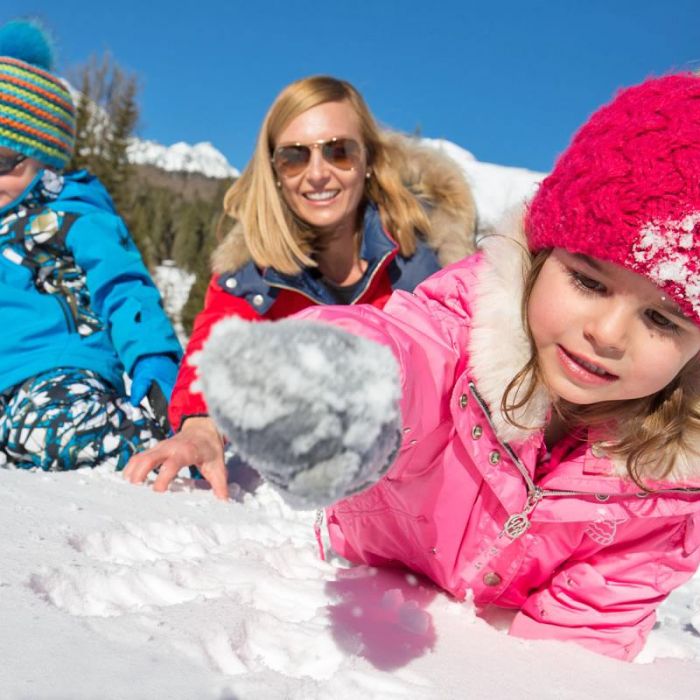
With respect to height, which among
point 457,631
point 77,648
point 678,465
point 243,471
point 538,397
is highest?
point 538,397

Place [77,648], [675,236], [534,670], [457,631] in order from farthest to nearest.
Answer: [457,631] < [534,670] < [675,236] < [77,648]

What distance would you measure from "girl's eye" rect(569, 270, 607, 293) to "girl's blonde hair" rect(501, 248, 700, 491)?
9cm

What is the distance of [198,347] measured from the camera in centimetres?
246

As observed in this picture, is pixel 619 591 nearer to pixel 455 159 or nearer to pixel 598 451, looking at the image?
pixel 598 451

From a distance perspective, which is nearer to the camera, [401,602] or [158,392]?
[401,602]

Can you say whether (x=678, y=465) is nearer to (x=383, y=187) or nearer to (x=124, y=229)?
(x=383, y=187)

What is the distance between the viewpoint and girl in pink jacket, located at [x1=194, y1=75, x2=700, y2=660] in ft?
3.60

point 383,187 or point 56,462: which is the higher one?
point 383,187

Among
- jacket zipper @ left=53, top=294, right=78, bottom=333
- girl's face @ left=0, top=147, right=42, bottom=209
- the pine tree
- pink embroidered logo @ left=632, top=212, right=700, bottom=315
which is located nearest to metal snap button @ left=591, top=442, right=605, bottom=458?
pink embroidered logo @ left=632, top=212, right=700, bottom=315

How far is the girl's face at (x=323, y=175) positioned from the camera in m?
2.81

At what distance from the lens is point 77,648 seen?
958 mm

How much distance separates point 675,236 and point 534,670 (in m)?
0.81

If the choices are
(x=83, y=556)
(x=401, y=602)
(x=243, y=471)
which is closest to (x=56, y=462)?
(x=243, y=471)

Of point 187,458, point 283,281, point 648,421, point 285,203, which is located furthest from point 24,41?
point 648,421
